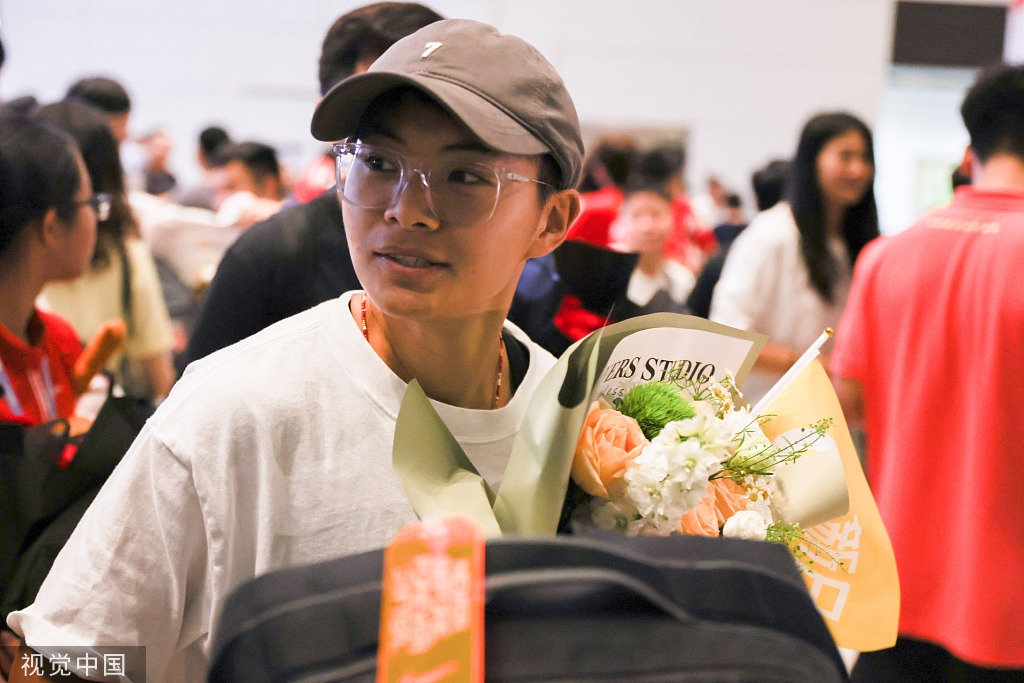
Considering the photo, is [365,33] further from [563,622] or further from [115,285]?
[563,622]

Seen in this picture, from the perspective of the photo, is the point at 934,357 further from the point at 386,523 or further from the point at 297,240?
the point at 386,523

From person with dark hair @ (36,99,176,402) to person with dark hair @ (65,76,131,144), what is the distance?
952 millimetres

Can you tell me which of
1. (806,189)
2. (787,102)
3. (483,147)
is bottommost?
(787,102)

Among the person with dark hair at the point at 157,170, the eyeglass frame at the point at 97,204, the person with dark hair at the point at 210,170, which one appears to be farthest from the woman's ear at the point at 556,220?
the person with dark hair at the point at 157,170

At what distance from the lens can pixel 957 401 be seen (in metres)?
2.20

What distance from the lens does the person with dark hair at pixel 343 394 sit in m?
1.00

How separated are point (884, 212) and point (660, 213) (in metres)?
6.95

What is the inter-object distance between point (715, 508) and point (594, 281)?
743mm

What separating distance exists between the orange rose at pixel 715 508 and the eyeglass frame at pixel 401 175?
38 cm

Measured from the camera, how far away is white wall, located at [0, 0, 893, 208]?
923 cm

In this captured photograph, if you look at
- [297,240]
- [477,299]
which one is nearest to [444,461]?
[477,299]

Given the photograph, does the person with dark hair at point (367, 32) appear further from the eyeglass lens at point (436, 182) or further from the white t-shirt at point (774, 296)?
the white t-shirt at point (774, 296)

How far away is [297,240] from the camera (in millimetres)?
1815

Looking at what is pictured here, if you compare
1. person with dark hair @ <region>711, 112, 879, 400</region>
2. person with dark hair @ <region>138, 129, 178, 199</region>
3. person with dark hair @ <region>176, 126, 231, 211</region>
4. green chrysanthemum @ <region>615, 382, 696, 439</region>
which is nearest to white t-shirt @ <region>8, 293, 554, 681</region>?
green chrysanthemum @ <region>615, 382, 696, 439</region>
